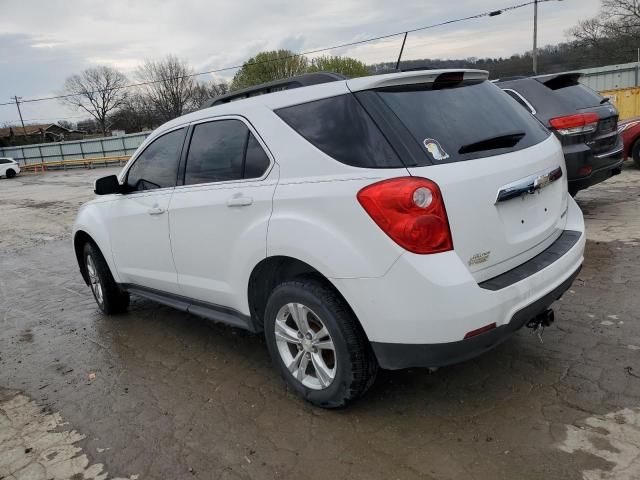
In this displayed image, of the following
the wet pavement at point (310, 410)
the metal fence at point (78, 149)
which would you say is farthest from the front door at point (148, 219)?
the metal fence at point (78, 149)

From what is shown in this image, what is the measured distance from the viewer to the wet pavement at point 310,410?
2543 mm

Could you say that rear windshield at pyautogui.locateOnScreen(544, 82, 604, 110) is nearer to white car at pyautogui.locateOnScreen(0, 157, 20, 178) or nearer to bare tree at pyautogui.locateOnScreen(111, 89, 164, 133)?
white car at pyautogui.locateOnScreen(0, 157, 20, 178)

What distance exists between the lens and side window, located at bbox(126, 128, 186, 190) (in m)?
3.89

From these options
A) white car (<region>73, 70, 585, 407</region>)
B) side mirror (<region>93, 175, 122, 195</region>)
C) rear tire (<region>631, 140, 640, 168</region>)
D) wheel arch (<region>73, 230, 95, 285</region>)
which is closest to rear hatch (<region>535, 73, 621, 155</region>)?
white car (<region>73, 70, 585, 407</region>)

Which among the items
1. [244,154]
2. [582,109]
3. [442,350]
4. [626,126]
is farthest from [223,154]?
[626,126]

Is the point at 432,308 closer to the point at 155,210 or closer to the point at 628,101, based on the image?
the point at 155,210

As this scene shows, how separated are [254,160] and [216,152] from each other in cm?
45

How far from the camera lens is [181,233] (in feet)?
12.1

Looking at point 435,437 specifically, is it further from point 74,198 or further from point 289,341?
point 74,198

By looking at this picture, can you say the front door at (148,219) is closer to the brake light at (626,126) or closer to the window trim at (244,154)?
the window trim at (244,154)

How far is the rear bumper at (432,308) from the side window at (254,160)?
896mm

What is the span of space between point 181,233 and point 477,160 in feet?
6.88

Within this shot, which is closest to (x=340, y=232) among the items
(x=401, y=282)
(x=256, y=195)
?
(x=401, y=282)

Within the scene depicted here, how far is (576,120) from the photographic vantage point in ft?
20.5
